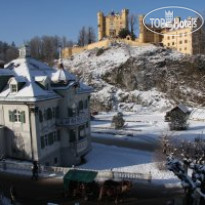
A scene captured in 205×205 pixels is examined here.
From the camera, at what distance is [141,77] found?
93.1 m

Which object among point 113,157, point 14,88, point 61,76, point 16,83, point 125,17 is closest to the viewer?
point 16,83

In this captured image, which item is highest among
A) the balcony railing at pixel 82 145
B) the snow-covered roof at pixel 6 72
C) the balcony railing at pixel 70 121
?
the snow-covered roof at pixel 6 72

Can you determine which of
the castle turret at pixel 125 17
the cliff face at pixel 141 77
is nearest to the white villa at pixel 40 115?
the cliff face at pixel 141 77

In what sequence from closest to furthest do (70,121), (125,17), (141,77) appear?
(70,121)
(141,77)
(125,17)

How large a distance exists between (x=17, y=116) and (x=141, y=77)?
2404 inches

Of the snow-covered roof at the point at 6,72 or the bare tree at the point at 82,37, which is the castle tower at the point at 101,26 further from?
the snow-covered roof at the point at 6,72

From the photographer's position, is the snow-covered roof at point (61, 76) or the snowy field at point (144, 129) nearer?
the snow-covered roof at point (61, 76)

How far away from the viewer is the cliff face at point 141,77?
277 ft

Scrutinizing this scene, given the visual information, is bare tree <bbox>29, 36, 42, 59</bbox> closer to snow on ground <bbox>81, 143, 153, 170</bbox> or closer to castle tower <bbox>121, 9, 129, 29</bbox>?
castle tower <bbox>121, 9, 129, 29</bbox>

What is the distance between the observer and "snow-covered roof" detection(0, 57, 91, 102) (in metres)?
34.3

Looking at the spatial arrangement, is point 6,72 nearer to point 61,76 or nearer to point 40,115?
point 61,76

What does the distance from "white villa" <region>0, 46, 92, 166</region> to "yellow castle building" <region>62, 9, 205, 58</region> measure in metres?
63.8

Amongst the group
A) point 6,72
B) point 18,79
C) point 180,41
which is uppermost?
point 180,41

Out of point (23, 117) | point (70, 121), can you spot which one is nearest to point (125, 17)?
point (70, 121)
